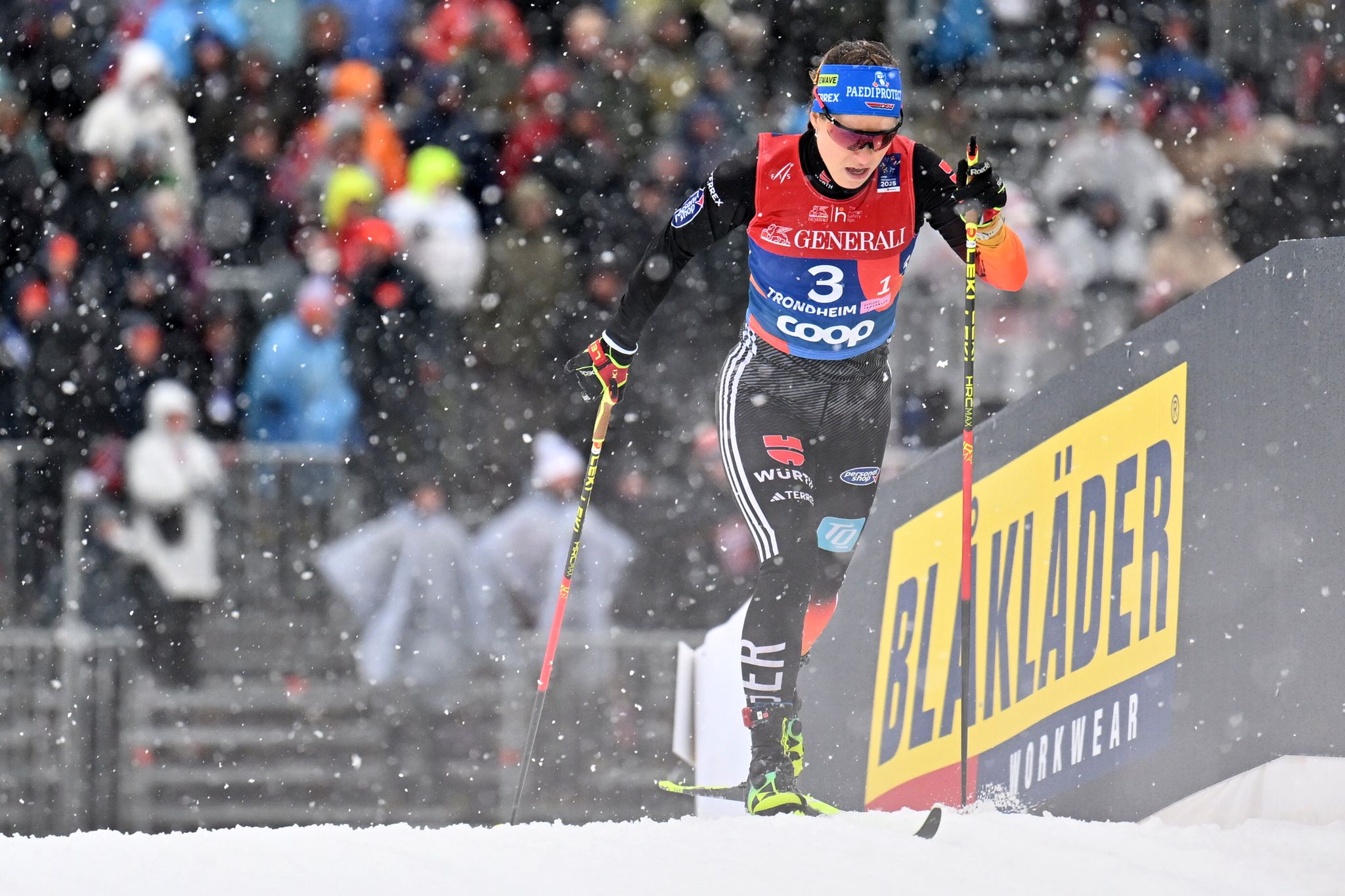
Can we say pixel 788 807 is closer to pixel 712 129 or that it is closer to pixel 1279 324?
pixel 1279 324

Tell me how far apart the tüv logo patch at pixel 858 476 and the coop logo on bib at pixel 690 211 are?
0.83m

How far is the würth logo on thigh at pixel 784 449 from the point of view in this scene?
14.7ft

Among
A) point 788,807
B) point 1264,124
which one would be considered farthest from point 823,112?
point 1264,124

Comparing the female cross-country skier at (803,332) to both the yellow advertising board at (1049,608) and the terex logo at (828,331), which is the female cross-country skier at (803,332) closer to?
the terex logo at (828,331)

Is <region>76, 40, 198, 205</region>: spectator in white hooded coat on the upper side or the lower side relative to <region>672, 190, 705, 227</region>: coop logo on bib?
upper

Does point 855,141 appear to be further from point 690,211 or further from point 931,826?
point 931,826

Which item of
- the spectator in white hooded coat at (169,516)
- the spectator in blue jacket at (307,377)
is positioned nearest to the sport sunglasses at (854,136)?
the spectator in blue jacket at (307,377)

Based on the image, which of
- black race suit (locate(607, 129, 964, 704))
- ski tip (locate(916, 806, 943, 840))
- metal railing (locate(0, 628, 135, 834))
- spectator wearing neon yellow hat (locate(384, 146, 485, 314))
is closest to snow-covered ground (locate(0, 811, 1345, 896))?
ski tip (locate(916, 806, 943, 840))

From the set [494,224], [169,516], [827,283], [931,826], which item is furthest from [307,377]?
[931,826]

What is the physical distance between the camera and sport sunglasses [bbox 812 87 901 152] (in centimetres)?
412

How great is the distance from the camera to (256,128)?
8375mm

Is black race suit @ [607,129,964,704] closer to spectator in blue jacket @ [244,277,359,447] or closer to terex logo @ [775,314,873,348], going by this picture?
terex logo @ [775,314,873,348]

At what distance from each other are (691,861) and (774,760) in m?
1.02

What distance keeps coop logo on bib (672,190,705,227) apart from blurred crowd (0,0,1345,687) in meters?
3.42
